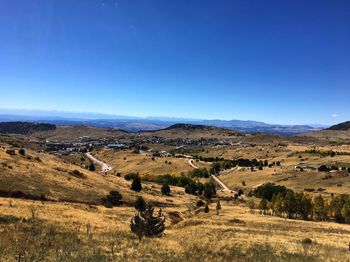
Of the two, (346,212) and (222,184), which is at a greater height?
(346,212)

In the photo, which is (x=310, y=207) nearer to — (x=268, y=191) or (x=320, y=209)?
(x=320, y=209)

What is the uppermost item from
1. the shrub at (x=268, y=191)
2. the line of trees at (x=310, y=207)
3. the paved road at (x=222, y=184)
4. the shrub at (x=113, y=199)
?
the shrub at (x=113, y=199)

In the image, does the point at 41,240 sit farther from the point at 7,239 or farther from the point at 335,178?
the point at 335,178

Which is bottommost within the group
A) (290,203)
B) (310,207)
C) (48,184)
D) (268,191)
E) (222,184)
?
(222,184)

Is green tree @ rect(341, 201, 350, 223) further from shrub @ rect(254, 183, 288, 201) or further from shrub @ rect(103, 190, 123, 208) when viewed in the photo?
shrub @ rect(254, 183, 288, 201)

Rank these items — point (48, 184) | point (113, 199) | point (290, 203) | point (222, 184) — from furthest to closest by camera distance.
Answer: point (222, 184) → point (290, 203) → point (113, 199) → point (48, 184)

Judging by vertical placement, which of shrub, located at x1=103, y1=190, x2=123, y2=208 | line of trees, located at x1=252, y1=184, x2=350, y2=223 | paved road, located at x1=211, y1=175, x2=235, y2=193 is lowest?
paved road, located at x1=211, y1=175, x2=235, y2=193

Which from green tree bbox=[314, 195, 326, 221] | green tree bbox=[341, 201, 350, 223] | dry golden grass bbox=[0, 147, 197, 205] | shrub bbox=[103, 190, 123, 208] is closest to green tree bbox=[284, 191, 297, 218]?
green tree bbox=[314, 195, 326, 221]

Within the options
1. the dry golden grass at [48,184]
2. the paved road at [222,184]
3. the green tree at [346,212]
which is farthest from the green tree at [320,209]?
the paved road at [222,184]

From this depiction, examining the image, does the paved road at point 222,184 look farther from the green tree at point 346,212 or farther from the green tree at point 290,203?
the green tree at point 346,212

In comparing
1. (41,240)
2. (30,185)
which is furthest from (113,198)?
(41,240)

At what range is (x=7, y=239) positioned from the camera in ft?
74.9

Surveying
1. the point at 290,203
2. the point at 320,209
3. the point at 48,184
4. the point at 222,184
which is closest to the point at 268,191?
the point at 222,184

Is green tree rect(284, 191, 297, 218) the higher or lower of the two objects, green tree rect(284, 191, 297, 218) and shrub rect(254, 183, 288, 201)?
the higher
